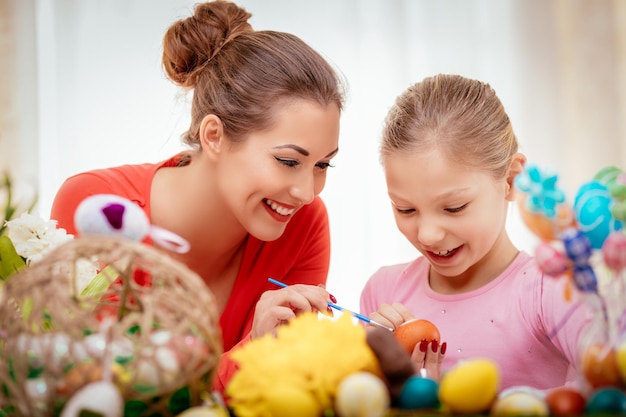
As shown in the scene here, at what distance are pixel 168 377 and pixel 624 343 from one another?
17.7 inches

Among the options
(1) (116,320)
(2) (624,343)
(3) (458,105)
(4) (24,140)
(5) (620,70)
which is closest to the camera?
(2) (624,343)

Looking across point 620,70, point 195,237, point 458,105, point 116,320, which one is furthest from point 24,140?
point 620,70

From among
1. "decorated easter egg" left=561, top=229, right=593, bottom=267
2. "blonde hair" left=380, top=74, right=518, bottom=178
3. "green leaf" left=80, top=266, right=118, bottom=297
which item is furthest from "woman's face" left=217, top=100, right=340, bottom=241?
"decorated easter egg" left=561, top=229, right=593, bottom=267

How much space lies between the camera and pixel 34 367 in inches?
31.2

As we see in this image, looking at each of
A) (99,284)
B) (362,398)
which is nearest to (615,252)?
(362,398)

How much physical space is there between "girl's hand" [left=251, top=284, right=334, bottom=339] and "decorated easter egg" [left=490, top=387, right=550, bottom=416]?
1.68 feet

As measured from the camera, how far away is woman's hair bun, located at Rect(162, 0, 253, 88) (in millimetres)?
1619

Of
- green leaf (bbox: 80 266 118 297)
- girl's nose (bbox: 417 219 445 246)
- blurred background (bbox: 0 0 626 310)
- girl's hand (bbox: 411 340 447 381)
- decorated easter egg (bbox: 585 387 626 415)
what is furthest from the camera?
blurred background (bbox: 0 0 626 310)

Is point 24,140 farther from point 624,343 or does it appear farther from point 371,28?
point 624,343

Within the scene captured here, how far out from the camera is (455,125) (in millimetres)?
1346

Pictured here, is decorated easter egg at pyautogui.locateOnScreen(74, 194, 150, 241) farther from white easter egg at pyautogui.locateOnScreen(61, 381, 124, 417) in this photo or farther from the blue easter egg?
the blue easter egg

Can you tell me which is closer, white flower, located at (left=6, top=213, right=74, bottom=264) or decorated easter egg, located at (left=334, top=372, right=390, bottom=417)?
decorated easter egg, located at (left=334, top=372, right=390, bottom=417)

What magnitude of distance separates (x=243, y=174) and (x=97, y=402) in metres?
0.80

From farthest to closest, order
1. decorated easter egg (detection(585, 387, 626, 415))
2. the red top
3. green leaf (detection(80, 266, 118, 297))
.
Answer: the red top, green leaf (detection(80, 266, 118, 297)), decorated easter egg (detection(585, 387, 626, 415))
